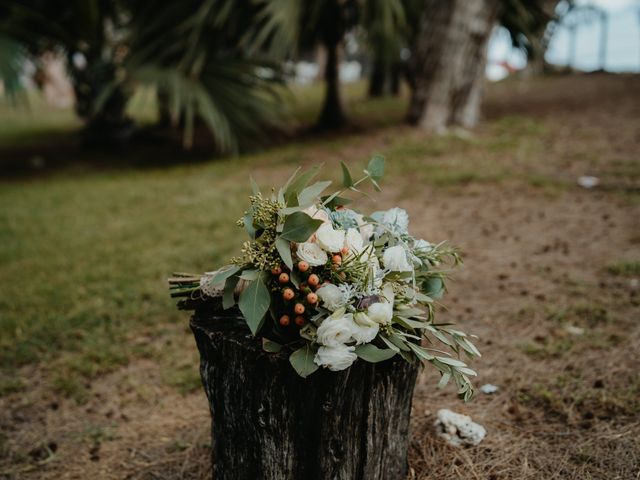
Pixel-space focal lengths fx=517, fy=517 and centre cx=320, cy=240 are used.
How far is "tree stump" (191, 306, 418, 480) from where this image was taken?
4.90ft

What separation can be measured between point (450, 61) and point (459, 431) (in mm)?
5130

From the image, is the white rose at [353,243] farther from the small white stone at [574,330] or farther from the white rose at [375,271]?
the small white stone at [574,330]

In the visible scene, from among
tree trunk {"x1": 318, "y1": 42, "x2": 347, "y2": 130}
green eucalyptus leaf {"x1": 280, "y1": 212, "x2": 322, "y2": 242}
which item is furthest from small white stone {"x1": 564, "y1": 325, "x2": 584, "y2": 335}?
tree trunk {"x1": 318, "y1": 42, "x2": 347, "y2": 130}

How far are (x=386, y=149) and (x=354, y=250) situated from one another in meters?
4.59

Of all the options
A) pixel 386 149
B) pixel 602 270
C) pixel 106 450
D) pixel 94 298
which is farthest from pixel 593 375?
pixel 386 149

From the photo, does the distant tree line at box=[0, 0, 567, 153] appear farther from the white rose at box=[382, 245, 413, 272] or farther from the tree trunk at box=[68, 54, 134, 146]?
the white rose at box=[382, 245, 413, 272]

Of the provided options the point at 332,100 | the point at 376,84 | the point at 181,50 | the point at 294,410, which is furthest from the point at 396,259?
the point at 376,84

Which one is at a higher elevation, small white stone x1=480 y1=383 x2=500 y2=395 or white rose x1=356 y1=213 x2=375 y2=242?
white rose x1=356 y1=213 x2=375 y2=242

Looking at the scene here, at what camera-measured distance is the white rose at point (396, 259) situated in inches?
61.0

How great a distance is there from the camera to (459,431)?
1991 millimetres

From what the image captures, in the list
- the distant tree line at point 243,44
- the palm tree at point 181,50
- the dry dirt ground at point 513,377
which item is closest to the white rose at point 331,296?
the dry dirt ground at point 513,377

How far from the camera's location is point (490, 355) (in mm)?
2584

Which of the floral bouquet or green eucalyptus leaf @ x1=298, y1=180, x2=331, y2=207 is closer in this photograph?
the floral bouquet

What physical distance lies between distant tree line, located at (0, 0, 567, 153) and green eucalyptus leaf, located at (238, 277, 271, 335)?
4.50 metres
